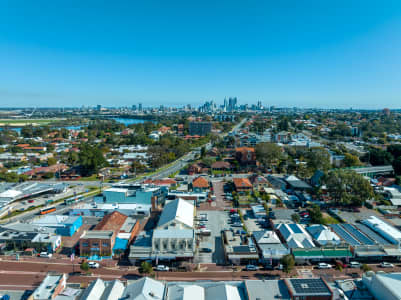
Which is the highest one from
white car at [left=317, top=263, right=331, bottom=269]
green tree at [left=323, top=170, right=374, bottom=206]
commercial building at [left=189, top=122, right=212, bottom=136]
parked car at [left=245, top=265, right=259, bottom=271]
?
Result: commercial building at [left=189, top=122, right=212, bottom=136]

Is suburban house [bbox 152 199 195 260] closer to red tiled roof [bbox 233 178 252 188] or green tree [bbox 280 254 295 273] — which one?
green tree [bbox 280 254 295 273]

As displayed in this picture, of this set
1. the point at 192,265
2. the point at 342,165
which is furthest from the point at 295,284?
the point at 342,165

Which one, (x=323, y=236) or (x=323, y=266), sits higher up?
(x=323, y=236)

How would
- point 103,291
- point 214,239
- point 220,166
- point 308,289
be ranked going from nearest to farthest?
point 308,289 < point 103,291 < point 214,239 < point 220,166

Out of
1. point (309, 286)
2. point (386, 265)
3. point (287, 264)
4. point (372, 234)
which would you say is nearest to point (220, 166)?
point (372, 234)

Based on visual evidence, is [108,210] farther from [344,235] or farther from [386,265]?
[386,265]

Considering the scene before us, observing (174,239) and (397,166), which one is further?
(397,166)

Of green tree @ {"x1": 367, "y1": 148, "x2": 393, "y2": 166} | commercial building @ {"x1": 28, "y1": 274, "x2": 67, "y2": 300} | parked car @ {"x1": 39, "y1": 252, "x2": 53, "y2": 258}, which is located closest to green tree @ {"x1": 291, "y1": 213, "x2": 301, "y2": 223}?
commercial building @ {"x1": 28, "y1": 274, "x2": 67, "y2": 300}

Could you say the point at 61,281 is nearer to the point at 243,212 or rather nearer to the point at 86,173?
the point at 243,212
